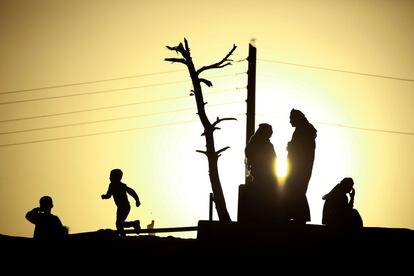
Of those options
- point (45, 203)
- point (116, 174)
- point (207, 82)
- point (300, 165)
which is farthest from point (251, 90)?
point (45, 203)

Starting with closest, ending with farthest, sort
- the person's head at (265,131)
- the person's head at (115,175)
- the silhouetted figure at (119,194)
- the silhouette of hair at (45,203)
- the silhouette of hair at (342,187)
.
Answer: the person's head at (265,131) < the silhouette of hair at (342,187) < the silhouette of hair at (45,203) < the silhouetted figure at (119,194) < the person's head at (115,175)

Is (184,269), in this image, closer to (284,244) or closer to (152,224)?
(284,244)

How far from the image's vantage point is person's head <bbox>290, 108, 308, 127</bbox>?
11.2 metres

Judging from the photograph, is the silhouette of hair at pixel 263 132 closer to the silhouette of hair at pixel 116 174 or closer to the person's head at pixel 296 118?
the person's head at pixel 296 118

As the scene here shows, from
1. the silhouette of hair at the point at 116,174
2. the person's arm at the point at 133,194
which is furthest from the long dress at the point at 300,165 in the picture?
the silhouette of hair at the point at 116,174

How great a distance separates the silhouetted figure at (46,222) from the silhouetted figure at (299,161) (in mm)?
4283

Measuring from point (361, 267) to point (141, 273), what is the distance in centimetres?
371

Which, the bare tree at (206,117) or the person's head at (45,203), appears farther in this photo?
the bare tree at (206,117)

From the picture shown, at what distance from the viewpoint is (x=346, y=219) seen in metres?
11.5

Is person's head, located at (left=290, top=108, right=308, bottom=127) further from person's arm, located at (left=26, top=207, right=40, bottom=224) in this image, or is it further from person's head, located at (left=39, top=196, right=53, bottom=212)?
person's arm, located at (left=26, top=207, right=40, bottom=224)

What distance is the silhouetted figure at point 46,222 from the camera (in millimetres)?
11594

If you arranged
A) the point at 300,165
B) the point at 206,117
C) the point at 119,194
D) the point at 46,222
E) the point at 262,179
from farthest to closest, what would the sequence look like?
1. the point at 206,117
2. the point at 119,194
3. the point at 46,222
4. the point at 262,179
5. the point at 300,165

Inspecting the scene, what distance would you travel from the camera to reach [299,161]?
1110 centimetres

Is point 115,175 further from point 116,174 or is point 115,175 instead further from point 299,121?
point 299,121
